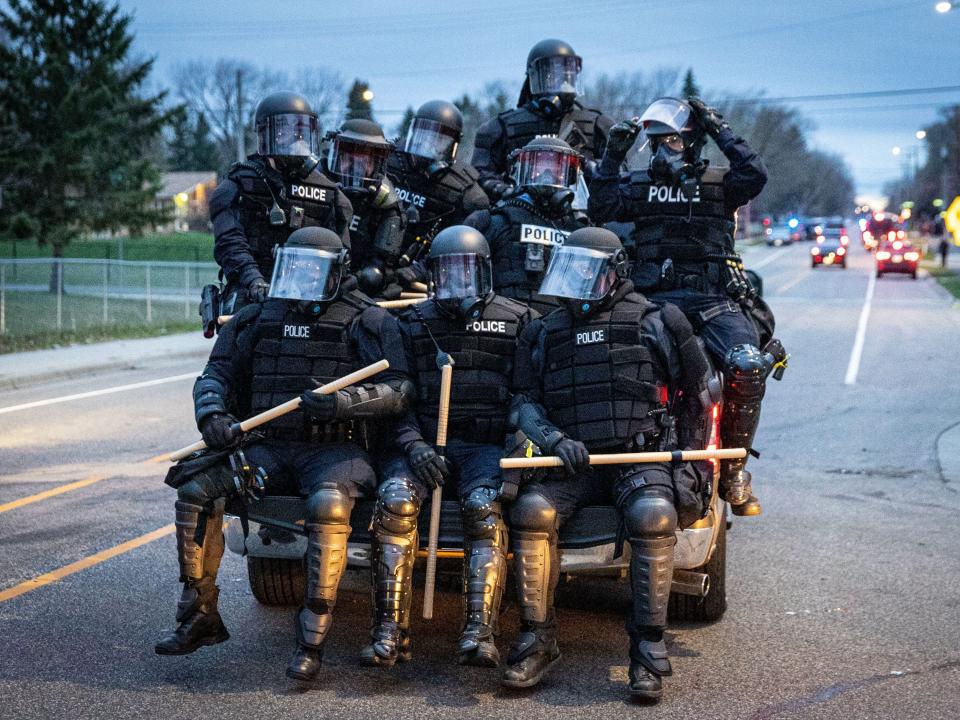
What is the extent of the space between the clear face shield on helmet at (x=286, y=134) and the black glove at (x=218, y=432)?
2.47 m

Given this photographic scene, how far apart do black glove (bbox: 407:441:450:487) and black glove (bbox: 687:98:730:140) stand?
8.76ft

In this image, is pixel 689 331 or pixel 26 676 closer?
pixel 26 676

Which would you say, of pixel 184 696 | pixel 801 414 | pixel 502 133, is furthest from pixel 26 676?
pixel 801 414

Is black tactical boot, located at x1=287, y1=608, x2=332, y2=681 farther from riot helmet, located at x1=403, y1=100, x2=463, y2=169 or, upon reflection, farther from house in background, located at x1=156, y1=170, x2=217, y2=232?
house in background, located at x1=156, y1=170, x2=217, y2=232

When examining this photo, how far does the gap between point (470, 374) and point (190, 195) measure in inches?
3564

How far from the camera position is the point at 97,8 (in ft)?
121

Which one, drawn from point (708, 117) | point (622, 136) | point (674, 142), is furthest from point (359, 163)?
point (708, 117)

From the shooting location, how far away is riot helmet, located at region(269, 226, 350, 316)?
237 inches

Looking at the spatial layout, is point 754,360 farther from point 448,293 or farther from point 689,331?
point 448,293

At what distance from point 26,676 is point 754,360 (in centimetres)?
374

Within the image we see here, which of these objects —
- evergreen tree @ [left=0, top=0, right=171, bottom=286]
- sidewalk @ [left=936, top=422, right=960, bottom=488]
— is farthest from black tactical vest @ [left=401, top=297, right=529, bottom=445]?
evergreen tree @ [left=0, top=0, right=171, bottom=286]

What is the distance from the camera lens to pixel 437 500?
18.7 ft

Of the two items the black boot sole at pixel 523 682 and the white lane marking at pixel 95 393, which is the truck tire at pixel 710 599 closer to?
the black boot sole at pixel 523 682

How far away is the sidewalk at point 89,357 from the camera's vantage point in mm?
17208
